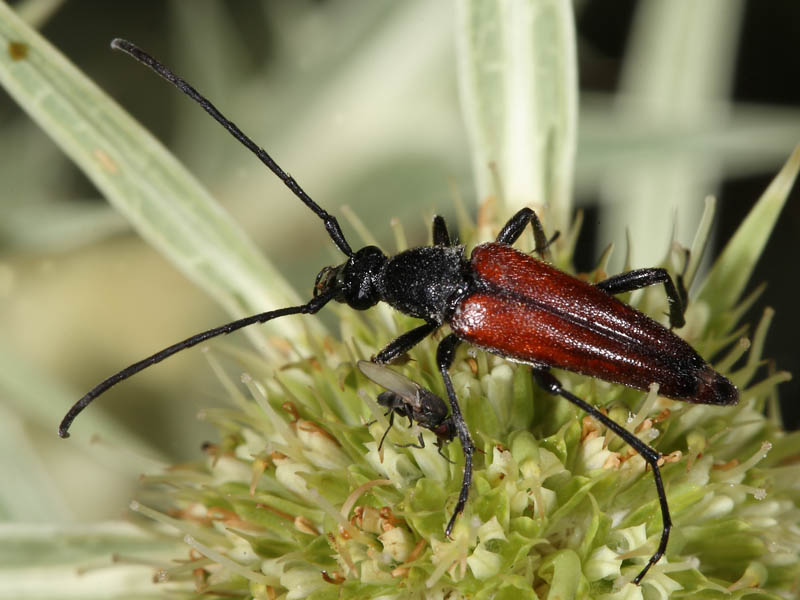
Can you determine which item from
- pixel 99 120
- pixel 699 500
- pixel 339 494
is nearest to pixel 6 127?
pixel 99 120

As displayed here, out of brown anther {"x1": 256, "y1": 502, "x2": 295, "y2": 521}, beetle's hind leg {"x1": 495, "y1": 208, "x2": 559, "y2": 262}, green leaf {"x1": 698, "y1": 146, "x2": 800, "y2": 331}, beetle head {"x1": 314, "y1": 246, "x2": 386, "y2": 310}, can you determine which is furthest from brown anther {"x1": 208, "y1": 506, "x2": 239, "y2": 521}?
green leaf {"x1": 698, "y1": 146, "x2": 800, "y2": 331}

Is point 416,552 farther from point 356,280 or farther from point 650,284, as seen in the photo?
point 650,284

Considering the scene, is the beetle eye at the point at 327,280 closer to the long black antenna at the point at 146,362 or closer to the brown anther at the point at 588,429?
the long black antenna at the point at 146,362

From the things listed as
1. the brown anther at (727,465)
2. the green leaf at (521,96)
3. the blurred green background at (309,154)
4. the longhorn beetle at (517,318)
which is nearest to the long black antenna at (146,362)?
the longhorn beetle at (517,318)

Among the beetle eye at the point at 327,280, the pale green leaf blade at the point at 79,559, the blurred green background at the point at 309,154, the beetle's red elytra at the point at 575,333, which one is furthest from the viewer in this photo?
the blurred green background at the point at 309,154

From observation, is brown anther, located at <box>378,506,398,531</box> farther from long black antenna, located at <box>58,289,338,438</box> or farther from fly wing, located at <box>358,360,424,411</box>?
long black antenna, located at <box>58,289,338,438</box>

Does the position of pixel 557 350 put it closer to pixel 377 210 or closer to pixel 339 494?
pixel 339 494

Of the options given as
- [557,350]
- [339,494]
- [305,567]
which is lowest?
[305,567]
